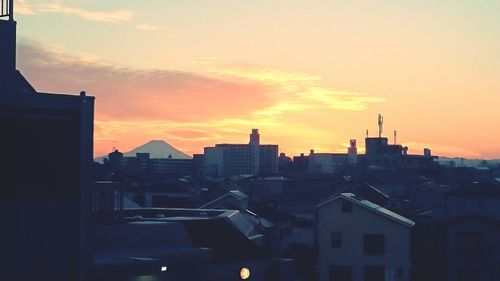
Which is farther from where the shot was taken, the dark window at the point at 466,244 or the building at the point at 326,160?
the building at the point at 326,160

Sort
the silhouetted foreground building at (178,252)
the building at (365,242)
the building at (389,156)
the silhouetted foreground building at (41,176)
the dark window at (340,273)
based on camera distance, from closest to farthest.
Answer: the silhouetted foreground building at (41,176) < the silhouetted foreground building at (178,252) < the building at (365,242) < the dark window at (340,273) < the building at (389,156)

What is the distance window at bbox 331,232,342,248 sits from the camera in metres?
35.2

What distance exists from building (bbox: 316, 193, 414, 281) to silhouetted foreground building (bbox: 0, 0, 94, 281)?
866 inches

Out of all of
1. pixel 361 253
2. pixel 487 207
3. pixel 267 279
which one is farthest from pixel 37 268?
pixel 487 207

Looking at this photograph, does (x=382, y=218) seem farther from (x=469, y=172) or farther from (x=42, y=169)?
(x=469, y=172)

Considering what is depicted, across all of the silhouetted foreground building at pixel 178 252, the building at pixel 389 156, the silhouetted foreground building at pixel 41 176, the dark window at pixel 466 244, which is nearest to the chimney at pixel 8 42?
the silhouetted foreground building at pixel 41 176

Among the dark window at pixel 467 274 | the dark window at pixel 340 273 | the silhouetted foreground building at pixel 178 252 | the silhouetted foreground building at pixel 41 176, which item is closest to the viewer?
the silhouetted foreground building at pixel 41 176

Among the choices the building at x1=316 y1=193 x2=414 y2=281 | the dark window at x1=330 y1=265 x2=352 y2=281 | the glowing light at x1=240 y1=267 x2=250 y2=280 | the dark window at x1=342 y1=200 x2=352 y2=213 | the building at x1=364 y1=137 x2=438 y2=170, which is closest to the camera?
the glowing light at x1=240 y1=267 x2=250 y2=280

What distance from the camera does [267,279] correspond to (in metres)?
24.4

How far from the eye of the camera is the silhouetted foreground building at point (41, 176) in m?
14.0

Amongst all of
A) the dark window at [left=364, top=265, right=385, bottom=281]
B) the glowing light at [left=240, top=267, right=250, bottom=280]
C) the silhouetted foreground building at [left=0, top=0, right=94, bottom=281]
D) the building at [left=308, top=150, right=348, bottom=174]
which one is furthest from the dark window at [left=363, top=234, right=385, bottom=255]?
the building at [left=308, top=150, right=348, bottom=174]

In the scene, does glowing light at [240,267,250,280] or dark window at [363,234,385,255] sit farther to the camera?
dark window at [363,234,385,255]

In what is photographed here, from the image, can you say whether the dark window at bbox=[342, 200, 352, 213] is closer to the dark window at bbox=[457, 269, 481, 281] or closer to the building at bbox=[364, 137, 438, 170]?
the dark window at bbox=[457, 269, 481, 281]

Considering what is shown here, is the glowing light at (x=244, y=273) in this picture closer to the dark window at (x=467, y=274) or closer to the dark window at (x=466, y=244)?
the dark window at (x=466, y=244)
